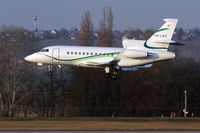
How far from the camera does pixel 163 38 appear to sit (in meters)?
55.0

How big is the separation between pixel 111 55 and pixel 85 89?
3022 cm

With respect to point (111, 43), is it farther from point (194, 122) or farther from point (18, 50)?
point (194, 122)

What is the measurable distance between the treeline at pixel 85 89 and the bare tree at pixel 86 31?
5999 mm

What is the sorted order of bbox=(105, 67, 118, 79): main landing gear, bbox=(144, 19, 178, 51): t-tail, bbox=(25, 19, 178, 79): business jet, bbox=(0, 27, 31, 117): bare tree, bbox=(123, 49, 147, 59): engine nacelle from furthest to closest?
bbox=(0, 27, 31, 117): bare tree
bbox=(144, 19, 178, 51): t-tail
bbox=(105, 67, 118, 79): main landing gear
bbox=(25, 19, 178, 79): business jet
bbox=(123, 49, 147, 59): engine nacelle

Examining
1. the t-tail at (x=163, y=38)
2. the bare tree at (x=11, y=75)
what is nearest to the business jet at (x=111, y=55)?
the t-tail at (x=163, y=38)

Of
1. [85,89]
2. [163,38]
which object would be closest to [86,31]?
[85,89]

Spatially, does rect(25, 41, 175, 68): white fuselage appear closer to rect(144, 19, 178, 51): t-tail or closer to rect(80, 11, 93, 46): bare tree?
rect(144, 19, 178, 51): t-tail

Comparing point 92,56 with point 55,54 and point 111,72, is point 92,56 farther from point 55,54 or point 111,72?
point 55,54

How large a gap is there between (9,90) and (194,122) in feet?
90.7

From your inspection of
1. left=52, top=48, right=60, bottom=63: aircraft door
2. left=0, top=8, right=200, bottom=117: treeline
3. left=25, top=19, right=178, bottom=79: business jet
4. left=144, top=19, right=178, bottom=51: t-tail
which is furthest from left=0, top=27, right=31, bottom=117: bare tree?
left=144, top=19, right=178, bottom=51: t-tail

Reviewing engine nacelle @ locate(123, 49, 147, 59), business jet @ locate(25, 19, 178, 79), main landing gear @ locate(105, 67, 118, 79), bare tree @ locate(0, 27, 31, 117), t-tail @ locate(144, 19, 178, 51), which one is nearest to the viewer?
engine nacelle @ locate(123, 49, 147, 59)

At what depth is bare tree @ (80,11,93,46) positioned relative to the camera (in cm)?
9306

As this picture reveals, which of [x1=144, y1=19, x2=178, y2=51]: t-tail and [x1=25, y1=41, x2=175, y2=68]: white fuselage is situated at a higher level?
[x1=144, y1=19, x2=178, y2=51]: t-tail

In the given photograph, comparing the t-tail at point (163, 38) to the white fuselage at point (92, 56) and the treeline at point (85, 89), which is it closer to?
the white fuselage at point (92, 56)
